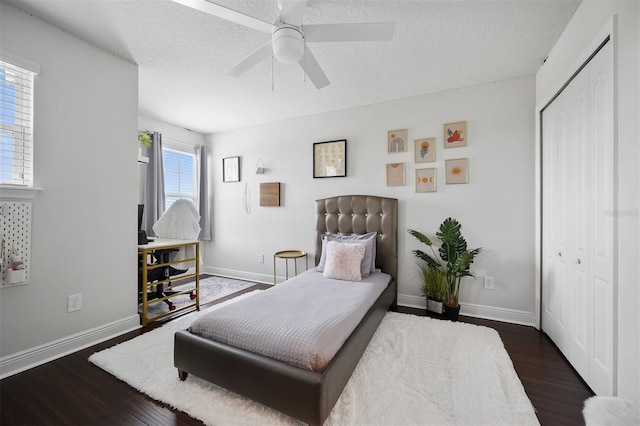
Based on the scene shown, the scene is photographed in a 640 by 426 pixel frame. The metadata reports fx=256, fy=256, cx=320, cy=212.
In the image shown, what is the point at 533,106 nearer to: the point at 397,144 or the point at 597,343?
the point at 397,144

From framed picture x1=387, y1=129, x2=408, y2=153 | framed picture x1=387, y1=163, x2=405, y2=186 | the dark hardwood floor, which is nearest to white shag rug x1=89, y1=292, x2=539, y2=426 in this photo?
the dark hardwood floor

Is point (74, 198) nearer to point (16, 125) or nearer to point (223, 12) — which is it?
point (16, 125)

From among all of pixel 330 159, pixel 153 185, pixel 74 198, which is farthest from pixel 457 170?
pixel 153 185

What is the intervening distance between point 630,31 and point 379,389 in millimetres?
2386

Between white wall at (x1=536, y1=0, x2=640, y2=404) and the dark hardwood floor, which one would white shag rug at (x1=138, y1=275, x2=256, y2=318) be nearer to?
the dark hardwood floor

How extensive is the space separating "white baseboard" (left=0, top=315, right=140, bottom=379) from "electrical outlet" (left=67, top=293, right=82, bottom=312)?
8.6 inches

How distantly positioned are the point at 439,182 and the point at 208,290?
3474 millimetres

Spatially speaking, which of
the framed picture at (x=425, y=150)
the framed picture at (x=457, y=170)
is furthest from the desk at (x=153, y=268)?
the framed picture at (x=457, y=170)

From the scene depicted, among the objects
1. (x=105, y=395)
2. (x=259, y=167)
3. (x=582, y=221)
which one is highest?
(x=259, y=167)

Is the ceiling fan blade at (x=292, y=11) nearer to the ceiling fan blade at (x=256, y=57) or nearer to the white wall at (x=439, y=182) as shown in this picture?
the ceiling fan blade at (x=256, y=57)

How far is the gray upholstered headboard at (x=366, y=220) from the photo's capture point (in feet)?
10.3

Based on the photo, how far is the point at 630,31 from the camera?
50.7 inches

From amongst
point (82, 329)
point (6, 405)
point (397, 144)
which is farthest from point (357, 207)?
point (6, 405)

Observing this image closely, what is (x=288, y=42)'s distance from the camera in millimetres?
1507
